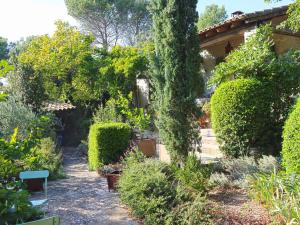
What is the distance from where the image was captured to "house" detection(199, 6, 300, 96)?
404 inches

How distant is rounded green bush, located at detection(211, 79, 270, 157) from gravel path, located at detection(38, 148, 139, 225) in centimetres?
280

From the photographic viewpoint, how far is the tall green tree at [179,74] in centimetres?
720

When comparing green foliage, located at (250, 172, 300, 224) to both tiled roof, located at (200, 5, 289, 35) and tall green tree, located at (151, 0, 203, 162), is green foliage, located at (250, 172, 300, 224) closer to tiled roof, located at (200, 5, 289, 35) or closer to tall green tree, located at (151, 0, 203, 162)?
tall green tree, located at (151, 0, 203, 162)

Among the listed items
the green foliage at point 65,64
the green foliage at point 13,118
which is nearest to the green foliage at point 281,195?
the green foliage at point 13,118

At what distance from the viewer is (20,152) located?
387 centimetres

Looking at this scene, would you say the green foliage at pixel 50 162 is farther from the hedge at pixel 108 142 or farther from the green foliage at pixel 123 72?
the green foliage at pixel 123 72

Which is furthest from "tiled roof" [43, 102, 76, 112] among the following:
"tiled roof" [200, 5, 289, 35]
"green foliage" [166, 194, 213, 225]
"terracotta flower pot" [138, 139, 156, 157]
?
"green foliage" [166, 194, 213, 225]

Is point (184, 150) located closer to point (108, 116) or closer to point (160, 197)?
point (160, 197)

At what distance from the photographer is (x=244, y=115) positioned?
7.26 m

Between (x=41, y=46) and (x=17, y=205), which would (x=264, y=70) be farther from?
(x=41, y=46)

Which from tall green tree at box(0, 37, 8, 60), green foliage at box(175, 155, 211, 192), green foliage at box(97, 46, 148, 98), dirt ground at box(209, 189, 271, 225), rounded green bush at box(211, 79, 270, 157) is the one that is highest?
tall green tree at box(0, 37, 8, 60)

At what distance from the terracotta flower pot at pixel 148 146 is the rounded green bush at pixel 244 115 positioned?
13.3 feet

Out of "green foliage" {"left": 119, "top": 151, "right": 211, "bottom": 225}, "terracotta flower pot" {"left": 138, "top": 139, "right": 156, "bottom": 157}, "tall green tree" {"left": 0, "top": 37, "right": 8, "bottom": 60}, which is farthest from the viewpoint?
"tall green tree" {"left": 0, "top": 37, "right": 8, "bottom": 60}

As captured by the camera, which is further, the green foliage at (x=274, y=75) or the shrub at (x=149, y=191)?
the green foliage at (x=274, y=75)
